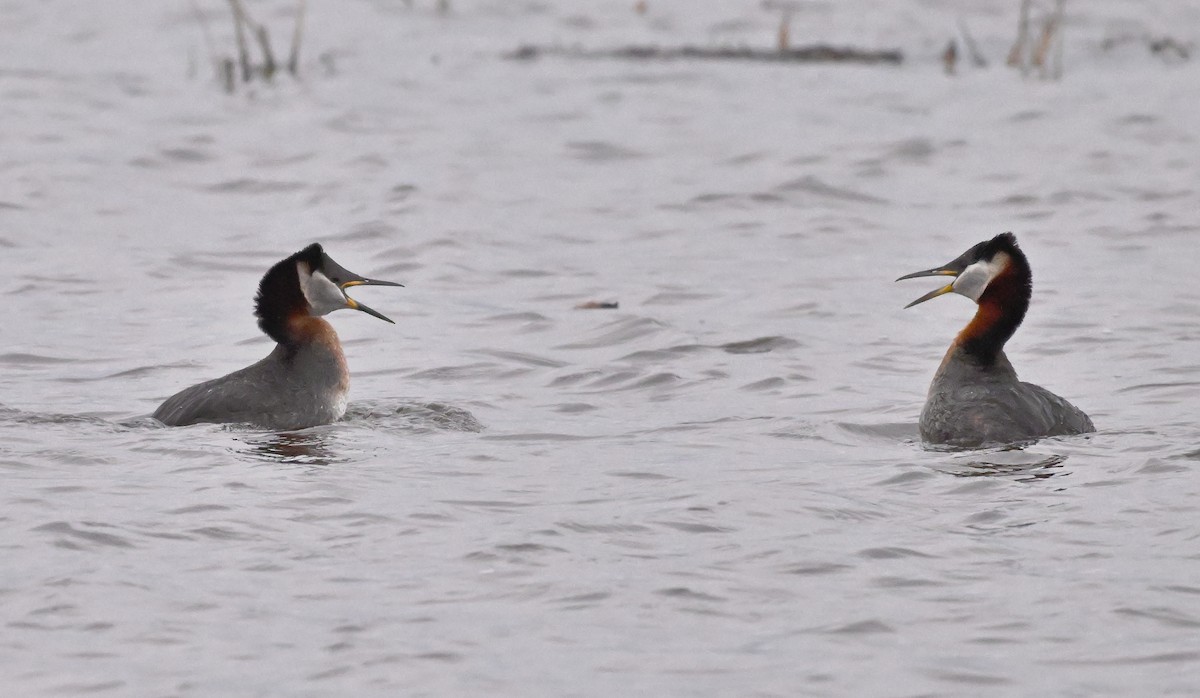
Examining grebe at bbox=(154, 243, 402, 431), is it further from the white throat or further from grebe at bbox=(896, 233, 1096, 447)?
grebe at bbox=(896, 233, 1096, 447)

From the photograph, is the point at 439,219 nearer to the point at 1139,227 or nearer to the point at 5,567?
the point at 1139,227

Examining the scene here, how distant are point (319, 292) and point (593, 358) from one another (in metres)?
2.32

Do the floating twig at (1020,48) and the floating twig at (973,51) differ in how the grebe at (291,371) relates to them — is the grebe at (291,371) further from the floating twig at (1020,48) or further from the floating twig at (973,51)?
the floating twig at (973,51)

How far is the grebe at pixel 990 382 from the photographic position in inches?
422

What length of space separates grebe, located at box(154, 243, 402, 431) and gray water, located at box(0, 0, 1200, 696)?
9.5 inches

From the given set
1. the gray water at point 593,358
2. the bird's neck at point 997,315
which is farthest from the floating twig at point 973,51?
the bird's neck at point 997,315

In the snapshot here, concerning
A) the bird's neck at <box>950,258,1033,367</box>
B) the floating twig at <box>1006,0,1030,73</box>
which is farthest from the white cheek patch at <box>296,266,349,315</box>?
the floating twig at <box>1006,0,1030,73</box>

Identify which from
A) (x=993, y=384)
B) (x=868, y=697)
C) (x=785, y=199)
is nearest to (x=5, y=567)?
(x=868, y=697)

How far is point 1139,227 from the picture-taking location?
17.8 m

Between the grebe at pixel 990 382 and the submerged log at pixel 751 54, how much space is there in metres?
12.1

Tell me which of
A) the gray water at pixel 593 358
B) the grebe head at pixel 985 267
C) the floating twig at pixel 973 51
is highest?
the floating twig at pixel 973 51

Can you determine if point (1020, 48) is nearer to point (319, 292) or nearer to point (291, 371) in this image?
point (319, 292)

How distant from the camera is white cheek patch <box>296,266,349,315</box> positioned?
11898 mm

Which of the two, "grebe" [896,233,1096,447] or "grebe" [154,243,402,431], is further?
"grebe" [154,243,402,431]
